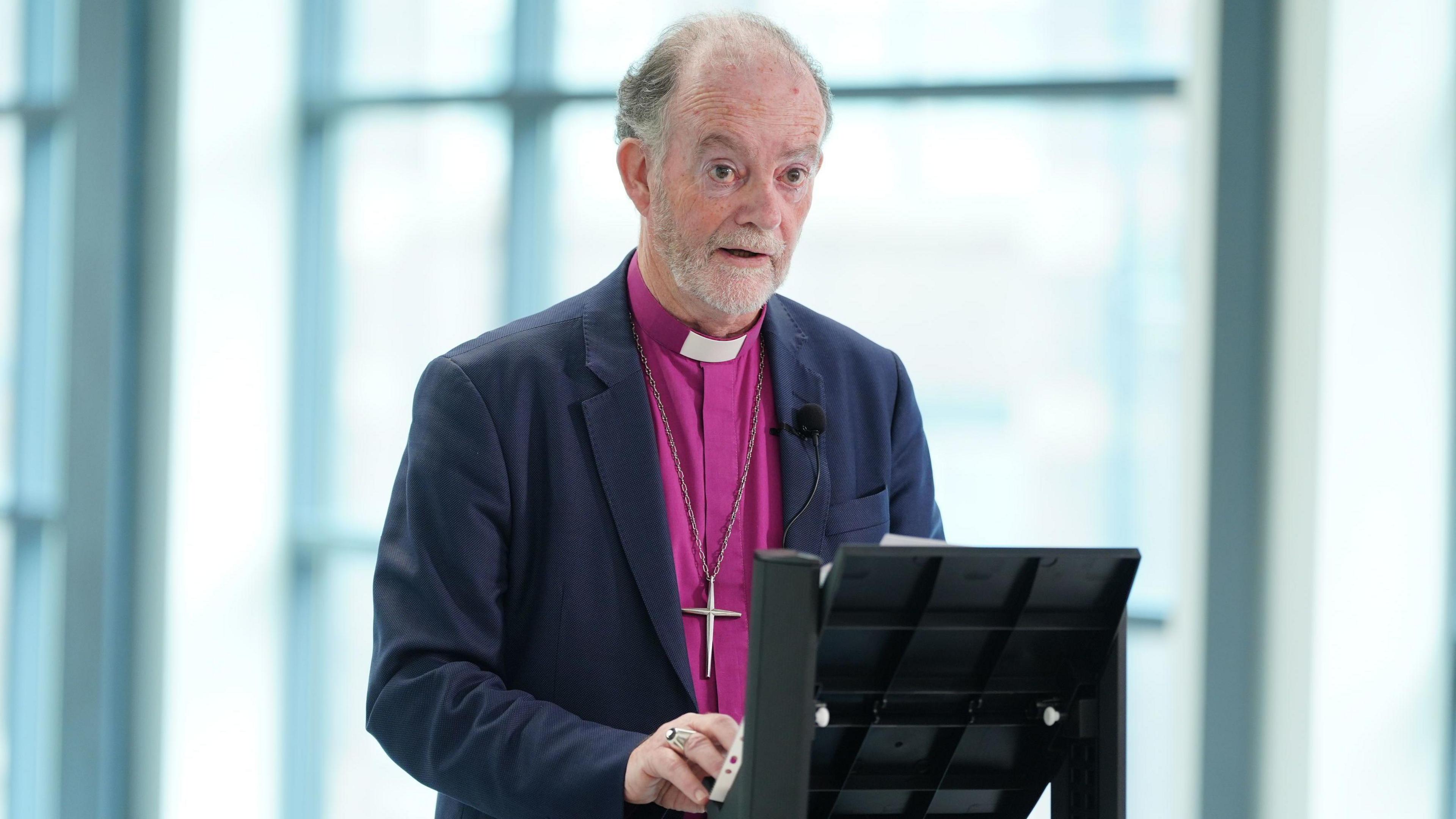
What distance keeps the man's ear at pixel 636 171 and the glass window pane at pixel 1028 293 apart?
1668 mm

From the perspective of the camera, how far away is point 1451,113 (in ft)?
7.95

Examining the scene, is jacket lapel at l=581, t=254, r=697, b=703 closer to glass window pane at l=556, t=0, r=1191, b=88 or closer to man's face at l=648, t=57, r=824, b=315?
man's face at l=648, t=57, r=824, b=315

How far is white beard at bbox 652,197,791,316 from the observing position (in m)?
1.46

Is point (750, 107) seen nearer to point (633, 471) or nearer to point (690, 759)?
point (633, 471)

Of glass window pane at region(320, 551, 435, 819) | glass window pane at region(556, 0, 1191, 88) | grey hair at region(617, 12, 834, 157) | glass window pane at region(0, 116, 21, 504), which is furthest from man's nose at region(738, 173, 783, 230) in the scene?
glass window pane at region(0, 116, 21, 504)

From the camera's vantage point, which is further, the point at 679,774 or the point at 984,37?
the point at 984,37

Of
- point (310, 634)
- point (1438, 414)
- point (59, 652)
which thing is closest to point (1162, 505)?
point (1438, 414)

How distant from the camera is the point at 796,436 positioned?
154 centimetres

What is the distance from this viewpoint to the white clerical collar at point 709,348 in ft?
5.16

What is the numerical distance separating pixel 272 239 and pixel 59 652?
137 centimetres

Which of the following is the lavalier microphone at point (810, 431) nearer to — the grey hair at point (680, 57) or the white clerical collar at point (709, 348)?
the white clerical collar at point (709, 348)

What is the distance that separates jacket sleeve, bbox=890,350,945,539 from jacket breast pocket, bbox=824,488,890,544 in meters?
0.08

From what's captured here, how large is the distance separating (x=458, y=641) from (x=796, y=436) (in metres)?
0.48

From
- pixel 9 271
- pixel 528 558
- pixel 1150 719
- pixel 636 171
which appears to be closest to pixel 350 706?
pixel 9 271
